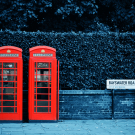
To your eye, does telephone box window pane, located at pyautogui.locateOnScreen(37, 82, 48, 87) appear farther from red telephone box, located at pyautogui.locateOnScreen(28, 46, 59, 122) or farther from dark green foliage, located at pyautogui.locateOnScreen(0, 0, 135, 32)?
dark green foliage, located at pyautogui.locateOnScreen(0, 0, 135, 32)

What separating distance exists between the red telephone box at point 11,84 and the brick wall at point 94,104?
160 centimetres

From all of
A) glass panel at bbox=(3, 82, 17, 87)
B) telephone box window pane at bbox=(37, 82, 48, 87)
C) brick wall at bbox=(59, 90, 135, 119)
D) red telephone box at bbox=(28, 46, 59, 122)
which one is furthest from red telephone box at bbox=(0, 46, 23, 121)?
brick wall at bbox=(59, 90, 135, 119)

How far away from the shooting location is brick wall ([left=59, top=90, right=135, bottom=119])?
28.0ft

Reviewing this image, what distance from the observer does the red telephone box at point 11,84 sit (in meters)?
7.58

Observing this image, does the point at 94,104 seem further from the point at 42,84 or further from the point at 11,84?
the point at 11,84

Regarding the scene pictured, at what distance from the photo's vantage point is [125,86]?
8.59 meters

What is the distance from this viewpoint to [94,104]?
28.3ft

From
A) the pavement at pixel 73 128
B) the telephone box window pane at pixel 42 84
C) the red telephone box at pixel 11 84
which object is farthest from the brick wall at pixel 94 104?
the red telephone box at pixel 11 84

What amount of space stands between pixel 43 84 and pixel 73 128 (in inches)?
66.6

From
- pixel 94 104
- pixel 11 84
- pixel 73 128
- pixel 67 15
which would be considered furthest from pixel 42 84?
pixel 67 15

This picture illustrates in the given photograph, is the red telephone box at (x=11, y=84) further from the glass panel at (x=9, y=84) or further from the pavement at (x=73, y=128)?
the pavement at (x=73, y=128)

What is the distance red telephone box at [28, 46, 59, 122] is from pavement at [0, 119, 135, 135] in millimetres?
382

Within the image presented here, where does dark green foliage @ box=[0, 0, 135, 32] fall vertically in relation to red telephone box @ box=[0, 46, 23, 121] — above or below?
above

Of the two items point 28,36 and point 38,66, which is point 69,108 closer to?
point 38,66
